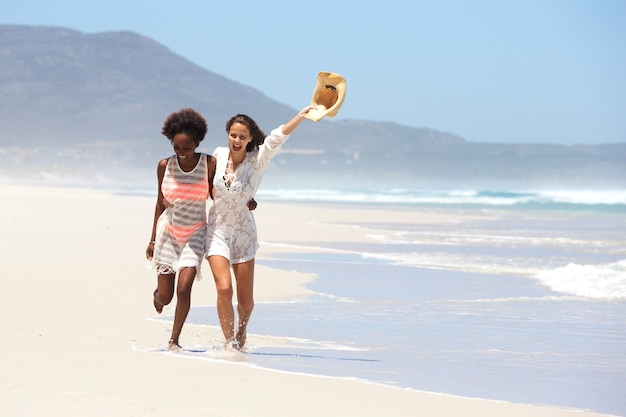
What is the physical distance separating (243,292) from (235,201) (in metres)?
0.60

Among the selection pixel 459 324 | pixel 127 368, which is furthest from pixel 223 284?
pixel 459 324

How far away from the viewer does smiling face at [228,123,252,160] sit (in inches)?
280

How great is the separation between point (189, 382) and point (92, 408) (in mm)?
852

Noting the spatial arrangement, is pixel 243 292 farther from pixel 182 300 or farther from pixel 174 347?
pixel 174 347

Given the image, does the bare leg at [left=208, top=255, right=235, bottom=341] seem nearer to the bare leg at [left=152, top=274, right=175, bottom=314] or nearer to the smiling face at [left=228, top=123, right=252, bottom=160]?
the bare leg at [left=152, top=274, right=175, bottom=314]

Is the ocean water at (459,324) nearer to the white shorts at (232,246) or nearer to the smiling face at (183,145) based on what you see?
the white shorts at (232,246)

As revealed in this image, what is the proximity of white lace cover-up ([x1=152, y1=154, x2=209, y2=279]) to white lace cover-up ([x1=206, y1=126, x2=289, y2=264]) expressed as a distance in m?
0.08

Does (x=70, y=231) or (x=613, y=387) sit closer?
(x=613, y=387)

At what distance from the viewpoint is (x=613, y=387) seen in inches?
257

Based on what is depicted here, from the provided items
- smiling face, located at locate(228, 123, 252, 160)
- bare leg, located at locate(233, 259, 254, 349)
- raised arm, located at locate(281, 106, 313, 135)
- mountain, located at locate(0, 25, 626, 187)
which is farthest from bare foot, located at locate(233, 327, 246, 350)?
mountain, located at locate(0, 25, 626, 187)

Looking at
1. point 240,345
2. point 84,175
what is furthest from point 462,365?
point 84,175

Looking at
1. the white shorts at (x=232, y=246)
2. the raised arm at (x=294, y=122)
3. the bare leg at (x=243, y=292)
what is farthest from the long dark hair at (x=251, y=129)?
the bare leg at (x=243, y=292)

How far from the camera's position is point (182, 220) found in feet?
23.2

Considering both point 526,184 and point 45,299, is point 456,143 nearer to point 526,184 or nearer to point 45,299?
point 526,184
